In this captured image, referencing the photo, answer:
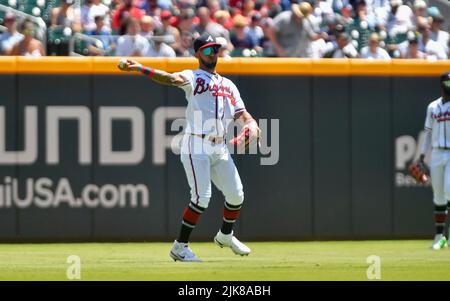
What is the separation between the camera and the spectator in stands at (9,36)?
49.6 feet

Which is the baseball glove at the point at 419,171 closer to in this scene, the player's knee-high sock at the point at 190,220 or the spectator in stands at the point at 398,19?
the spectator in stands at the point at 398,19

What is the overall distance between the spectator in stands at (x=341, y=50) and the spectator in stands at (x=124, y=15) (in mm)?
2870

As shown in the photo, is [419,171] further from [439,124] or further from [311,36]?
[311,36]

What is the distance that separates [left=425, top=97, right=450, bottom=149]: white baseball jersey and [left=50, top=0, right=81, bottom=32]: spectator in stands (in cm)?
521

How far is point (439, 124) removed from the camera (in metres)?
14.1

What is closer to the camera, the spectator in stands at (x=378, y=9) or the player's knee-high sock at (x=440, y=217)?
the player's knee-high sock at (x=440, y=217)

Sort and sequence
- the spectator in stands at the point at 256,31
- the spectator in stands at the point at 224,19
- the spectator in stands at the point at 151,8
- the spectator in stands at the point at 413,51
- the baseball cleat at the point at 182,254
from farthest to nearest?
the spectator in stands at the point at 151,8, the spectator in stands at the point at 224,19, the spectator in stands at the point at 413,51, the spectator in stands at the point at 256,31, the baseball cleat at the point at 182,254

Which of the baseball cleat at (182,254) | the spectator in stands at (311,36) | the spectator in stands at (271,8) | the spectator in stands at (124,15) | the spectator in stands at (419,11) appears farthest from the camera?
the spectator in stands at (419,11)

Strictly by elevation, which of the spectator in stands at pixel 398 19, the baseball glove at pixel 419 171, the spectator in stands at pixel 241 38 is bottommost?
the baseball glove at pixel 419 171

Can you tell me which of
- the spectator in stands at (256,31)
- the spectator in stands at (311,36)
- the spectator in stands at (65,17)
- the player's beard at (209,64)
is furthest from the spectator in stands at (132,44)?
the player's beard at (209,64)

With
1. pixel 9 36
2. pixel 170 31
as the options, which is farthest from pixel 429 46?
pixel 9 36

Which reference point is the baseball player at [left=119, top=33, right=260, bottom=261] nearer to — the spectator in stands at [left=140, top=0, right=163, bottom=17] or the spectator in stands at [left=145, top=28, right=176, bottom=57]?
the spectator in stands at [left=145, top=28, right=176, bottom=57]

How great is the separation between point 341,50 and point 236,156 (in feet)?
8.08

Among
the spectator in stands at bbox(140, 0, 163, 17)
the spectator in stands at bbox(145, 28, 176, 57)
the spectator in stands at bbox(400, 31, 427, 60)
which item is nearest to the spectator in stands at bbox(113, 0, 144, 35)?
the spectator in stands at bbox(140, 0, 163, 17)
